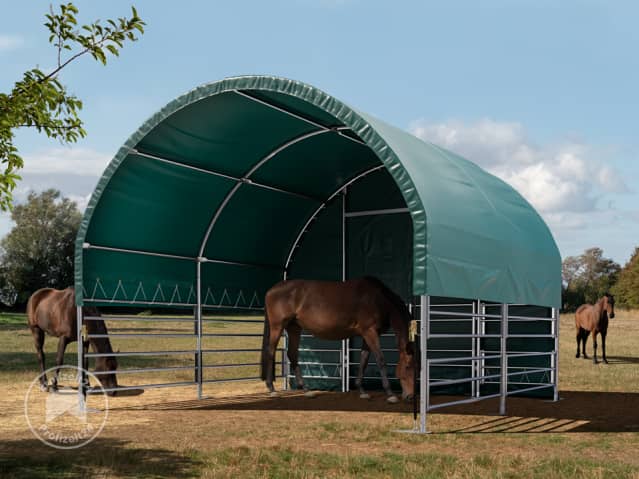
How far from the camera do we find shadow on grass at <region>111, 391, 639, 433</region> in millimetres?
9500

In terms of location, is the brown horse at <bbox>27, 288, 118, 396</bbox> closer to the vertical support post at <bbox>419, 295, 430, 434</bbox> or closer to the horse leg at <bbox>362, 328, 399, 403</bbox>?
the horse leg at <bbox>362, 328, 399, 403</bbox>

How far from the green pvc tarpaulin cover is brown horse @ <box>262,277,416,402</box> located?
688 millimetres

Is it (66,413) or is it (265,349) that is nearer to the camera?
(66,413)

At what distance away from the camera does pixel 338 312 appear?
1196 centimetres

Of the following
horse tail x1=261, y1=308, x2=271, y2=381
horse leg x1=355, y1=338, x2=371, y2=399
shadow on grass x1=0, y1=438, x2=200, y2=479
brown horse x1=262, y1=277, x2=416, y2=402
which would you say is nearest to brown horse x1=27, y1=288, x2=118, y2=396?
horse tail x1=261, y1=308, x2=271, y2=381

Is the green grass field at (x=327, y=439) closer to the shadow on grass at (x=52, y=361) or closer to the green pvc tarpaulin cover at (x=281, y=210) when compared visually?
the green pvc tarpaulin cover at (x=281, y=210)

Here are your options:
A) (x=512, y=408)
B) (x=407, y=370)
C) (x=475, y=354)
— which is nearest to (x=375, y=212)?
(x=475, y=354)

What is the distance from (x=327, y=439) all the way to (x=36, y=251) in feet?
172

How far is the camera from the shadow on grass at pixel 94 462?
21.0ft

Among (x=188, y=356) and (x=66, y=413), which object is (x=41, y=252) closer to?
(x=188, y=356)

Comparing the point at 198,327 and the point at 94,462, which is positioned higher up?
the point at 198,327

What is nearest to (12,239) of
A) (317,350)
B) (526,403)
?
(317,350)

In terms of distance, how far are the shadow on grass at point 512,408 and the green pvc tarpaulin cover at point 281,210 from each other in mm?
1554

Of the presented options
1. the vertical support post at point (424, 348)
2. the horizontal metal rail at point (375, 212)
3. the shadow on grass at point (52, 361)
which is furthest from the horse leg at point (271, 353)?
the shadow on grass at point (52, 361)
